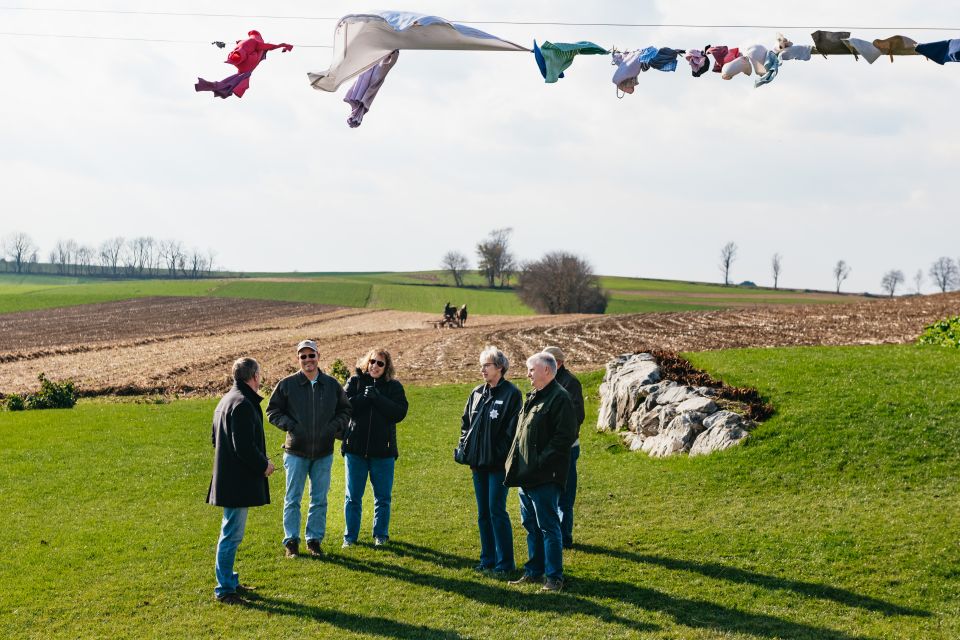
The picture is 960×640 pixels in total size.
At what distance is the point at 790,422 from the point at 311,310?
235 ft

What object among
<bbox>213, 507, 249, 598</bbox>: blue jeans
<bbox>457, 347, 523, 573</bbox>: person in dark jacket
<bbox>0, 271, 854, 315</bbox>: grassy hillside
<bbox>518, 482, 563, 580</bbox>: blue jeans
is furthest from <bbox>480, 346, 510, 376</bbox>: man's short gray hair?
<bbox>0, 271, 854, 315</bbox>: grassy hillside

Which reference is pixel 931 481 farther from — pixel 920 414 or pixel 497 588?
pixel 497 588

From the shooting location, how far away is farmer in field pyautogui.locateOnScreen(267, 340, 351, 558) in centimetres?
965

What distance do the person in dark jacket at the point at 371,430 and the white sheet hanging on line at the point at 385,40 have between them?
10.4 feet

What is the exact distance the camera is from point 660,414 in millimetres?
17281

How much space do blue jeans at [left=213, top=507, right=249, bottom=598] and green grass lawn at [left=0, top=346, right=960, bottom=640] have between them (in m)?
0.22

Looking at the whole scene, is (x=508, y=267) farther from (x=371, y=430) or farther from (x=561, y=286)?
(x=371, y=430)

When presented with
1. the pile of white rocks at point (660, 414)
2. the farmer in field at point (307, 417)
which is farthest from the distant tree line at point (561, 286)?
the farmer in field at point (307, 417)

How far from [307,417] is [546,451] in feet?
9.26

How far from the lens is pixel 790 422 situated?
1554cm

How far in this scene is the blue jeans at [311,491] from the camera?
9812mm

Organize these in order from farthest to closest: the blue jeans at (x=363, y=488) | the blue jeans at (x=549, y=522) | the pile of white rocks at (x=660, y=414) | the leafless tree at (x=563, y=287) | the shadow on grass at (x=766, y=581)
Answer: the leafless tree at (x=563, y=287), the pile of white rocks at (x=660, y=414), the blue jeans at (x=363, y=488), the blue jeans at (x=549, y=522), the shadow on grass at (x=766, y=581)

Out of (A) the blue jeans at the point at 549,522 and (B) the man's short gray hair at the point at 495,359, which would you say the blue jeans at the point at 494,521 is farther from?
(B) the man's short gray hair at the point at 495,359

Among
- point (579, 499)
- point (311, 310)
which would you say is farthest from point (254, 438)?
point (311, 310)
